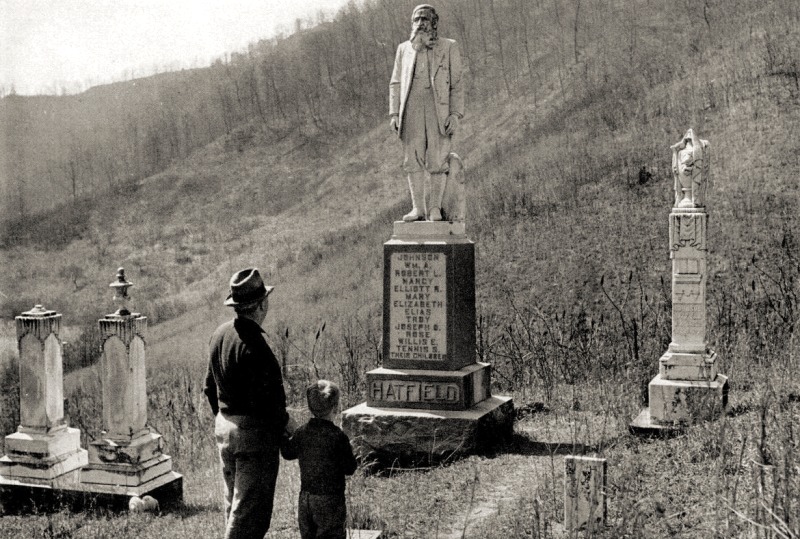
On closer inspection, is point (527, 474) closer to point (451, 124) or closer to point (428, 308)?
point (428, 308)

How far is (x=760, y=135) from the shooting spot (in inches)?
840

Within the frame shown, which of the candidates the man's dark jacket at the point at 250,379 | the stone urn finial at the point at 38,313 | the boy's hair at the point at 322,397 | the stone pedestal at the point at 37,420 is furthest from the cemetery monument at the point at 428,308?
the man's dark jacket at the point at 250,379

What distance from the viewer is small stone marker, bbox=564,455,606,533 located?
5219mm

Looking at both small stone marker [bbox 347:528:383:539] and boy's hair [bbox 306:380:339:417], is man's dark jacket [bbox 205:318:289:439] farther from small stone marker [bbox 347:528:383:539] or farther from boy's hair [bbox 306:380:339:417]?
small stone marker [bbox 347:528:383:539]

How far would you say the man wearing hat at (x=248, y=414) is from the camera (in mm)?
A: 4730

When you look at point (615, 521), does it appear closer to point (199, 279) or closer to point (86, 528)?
point (86, 528)

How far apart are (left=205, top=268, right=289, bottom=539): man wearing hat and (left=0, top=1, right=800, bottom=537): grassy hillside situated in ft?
5.02

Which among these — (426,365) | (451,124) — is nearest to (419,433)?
(426,365)

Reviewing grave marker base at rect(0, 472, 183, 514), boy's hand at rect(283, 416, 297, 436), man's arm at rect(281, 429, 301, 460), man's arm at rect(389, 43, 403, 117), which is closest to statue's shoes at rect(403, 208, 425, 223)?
man's arm at rect(389, 43, 403, 117)

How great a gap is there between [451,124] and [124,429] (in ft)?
14.7

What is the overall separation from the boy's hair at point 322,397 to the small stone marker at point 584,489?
155 cm

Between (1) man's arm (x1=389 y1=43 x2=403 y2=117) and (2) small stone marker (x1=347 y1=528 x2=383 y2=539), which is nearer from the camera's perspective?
(2) small stone marker (x1=347 y1=528 x2=383 y2=539)

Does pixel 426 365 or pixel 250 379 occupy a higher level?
pixel 250 379

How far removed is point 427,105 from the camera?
8969 millimetres
